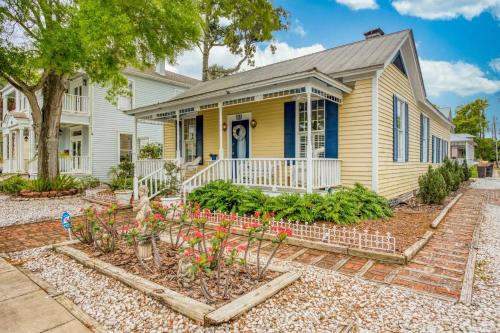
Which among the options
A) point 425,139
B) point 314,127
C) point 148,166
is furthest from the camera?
point 425,139

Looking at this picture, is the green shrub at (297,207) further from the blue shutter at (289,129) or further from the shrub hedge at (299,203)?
the blue shutter at (289,129)

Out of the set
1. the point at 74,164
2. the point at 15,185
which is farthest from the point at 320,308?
the point at 74,164

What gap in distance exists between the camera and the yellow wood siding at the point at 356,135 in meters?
7.84

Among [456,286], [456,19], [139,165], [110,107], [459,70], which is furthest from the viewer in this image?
[459,70]

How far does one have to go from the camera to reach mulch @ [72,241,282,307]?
309cm

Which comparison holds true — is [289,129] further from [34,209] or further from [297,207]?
[34,209]

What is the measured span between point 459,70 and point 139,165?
6890cm

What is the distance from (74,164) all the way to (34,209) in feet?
25.9

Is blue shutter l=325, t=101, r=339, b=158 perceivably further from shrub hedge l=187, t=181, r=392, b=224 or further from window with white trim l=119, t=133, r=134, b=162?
window with white trim l=119, t=133, r=134, b=162

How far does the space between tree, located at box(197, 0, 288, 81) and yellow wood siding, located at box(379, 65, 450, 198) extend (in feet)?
39.2

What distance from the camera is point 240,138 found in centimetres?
1080

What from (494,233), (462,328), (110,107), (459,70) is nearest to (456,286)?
(462,328)

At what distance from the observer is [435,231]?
6043 mm

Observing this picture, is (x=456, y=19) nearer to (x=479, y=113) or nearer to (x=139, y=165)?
(x=139, y=165)
